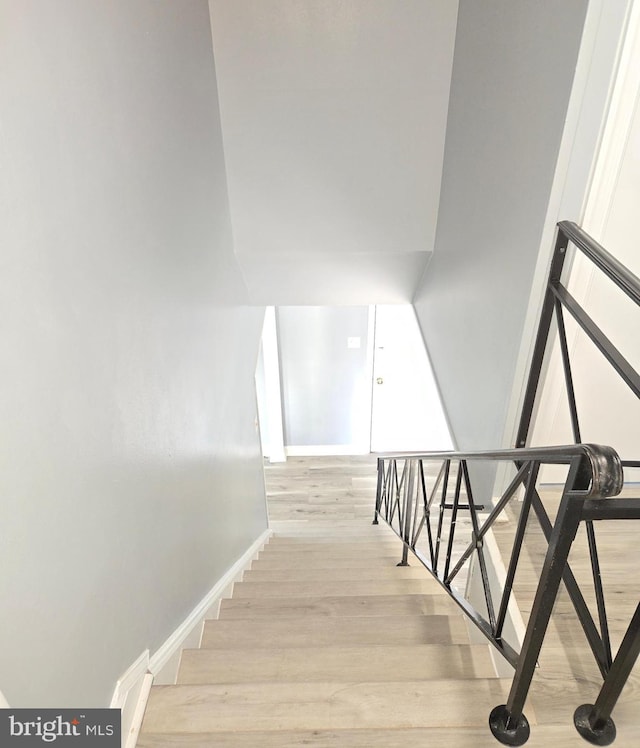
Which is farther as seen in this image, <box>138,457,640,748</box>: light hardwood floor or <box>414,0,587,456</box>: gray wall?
<box>414,0,587,456</box>: gray wall

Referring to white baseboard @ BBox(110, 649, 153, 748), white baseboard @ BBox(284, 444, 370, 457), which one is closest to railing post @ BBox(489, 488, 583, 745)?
white baseboard @ BBox(110, 649, 153, 748)

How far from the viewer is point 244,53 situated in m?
2.64

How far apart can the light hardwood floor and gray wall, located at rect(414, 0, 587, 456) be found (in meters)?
0.86

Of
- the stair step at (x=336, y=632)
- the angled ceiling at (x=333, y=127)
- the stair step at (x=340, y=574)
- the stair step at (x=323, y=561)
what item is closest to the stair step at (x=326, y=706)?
the stair step at (x=336, y=632)

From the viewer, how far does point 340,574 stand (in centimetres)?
274

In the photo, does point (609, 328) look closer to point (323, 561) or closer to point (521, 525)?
point (521, 525)

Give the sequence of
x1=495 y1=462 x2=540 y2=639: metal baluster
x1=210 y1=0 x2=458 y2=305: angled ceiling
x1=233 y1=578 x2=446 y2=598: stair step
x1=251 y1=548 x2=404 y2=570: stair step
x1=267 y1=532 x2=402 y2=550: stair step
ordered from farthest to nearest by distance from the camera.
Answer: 1. x1=267 y1=532 x2=402 y2=550: stair step
2. x1=251 y1=548 x2=404 y2=570: stair step
3. x1=210 y1=0 x2=458 y2=305: angled ceiling
4. x1=233 y1=578 x2=446 y2=598: stair step
5. x1=495 y1=462 x2=540 y2=639: metal baluster

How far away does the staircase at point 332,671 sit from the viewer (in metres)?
1.17

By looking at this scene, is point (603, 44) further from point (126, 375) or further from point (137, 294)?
point (126, 375)

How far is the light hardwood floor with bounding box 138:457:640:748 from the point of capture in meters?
1.15

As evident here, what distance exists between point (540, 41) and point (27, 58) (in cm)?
152

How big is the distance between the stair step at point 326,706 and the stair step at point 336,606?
2.33 feet

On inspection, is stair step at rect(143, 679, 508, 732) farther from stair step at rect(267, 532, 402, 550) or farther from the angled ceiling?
the angled ceiling

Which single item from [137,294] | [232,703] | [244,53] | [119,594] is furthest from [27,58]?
[244,53]
